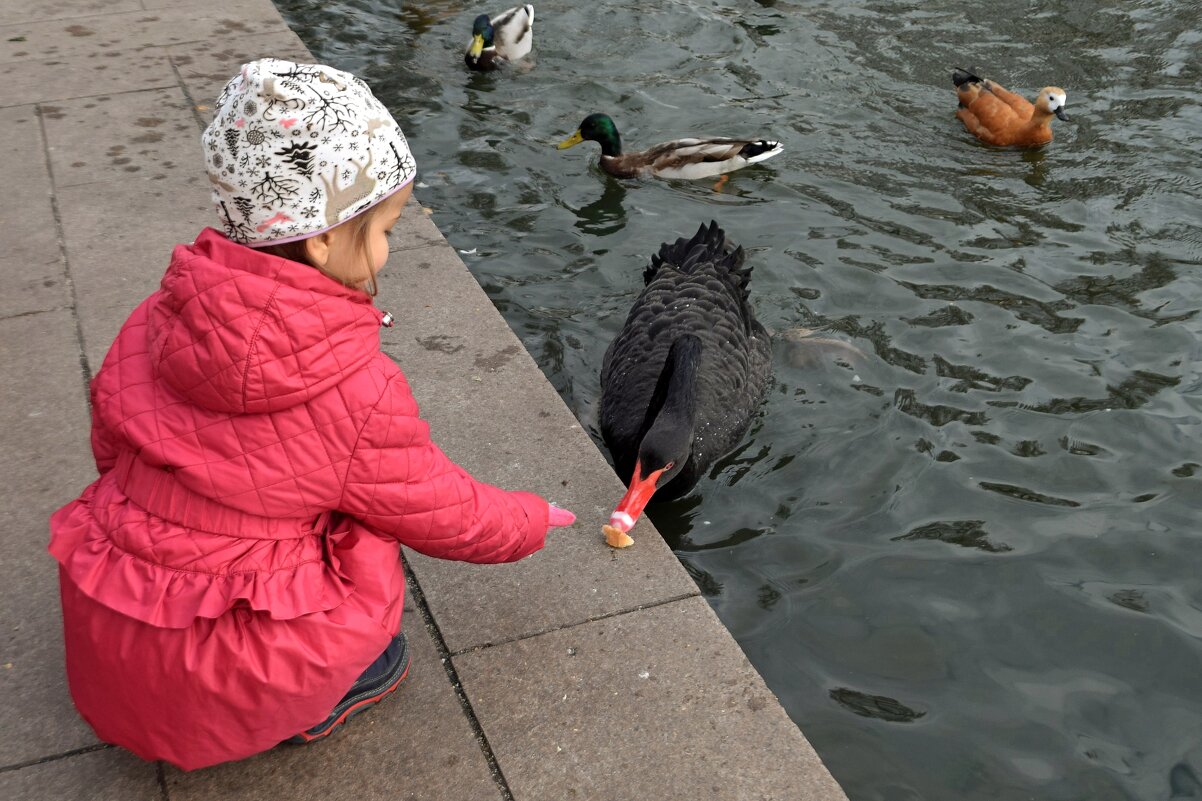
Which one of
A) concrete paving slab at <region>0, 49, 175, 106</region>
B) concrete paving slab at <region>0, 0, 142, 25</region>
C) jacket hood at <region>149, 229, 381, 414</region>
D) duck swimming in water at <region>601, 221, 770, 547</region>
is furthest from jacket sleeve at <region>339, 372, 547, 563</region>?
concrete paving slab at <region>0, 0, 142, 25</region>

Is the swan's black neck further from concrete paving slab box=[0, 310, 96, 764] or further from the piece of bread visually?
concrete paving slab box=[0, 310, 96, 764]

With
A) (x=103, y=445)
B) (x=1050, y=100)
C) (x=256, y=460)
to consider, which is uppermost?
(x=256, y=460)

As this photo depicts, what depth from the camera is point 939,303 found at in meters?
6.76

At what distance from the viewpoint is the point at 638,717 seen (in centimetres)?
312

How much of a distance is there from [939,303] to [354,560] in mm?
4879

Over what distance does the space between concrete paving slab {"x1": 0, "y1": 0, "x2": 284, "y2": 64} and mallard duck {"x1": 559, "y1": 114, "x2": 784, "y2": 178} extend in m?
2.31

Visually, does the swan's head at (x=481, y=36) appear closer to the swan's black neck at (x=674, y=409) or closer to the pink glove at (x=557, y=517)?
the swan's black neck at (x=674, y=409)

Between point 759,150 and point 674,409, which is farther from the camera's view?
point 759,150

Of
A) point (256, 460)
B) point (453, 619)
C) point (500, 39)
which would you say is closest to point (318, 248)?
point (256, 460)

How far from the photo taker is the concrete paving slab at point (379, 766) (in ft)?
9.39

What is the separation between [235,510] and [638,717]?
124cm

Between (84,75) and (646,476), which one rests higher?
(646,476)

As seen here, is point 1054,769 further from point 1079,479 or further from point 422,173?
point 422,173

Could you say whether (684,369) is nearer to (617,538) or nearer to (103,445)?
(617,538)
